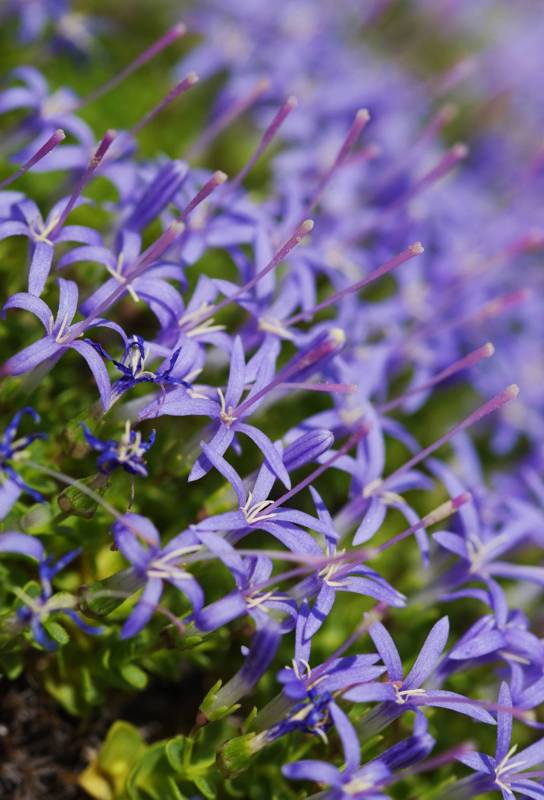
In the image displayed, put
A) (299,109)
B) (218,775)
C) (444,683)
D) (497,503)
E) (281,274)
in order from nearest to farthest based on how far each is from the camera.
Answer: (218,775) < (444,683) < (497,503) < (281,274) < (299,109)

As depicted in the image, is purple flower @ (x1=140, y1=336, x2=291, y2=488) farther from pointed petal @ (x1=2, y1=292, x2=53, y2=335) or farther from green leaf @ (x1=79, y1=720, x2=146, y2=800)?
green leaf @ (x1=79, y1=720, x2=146, y2=800)

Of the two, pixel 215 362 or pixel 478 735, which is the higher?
pixel 215 362

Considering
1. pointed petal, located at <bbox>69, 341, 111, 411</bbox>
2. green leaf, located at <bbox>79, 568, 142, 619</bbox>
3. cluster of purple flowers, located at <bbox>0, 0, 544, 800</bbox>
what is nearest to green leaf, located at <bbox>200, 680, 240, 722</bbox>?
cluster of purple flowers, located at <bbox>0, 0, 544, 800</bbox>

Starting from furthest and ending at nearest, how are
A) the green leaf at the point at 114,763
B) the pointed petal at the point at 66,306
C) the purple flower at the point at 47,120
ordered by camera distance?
the purple flower at the point at 47,120 < the green leaf at the point at 114,763 < the pointed petal at the point at 66,306

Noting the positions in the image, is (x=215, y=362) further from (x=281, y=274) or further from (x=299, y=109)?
(x=299, y=109)

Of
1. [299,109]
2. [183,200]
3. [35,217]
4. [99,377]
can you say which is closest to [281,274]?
[183,200]

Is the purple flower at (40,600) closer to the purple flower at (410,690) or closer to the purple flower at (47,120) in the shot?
the purple flower at (410,690)

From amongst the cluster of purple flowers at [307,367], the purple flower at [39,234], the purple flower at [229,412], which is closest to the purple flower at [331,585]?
the cluster of purple flowers at [307,367]
